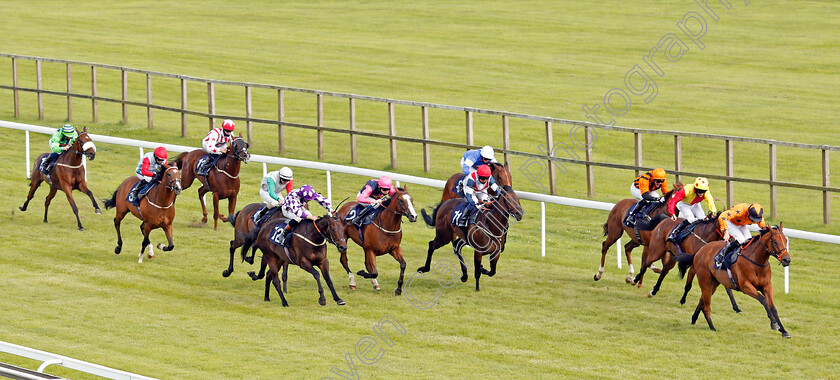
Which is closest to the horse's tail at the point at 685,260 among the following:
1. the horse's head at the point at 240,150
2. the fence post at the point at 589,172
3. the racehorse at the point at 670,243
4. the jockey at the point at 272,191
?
the racehorse at the point at 670,243

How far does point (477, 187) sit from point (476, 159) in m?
0.60

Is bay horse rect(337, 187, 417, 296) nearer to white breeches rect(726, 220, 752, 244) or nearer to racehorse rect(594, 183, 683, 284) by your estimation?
racehorse rect(594, 183, 683, 284)

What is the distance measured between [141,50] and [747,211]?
2456 centimetres

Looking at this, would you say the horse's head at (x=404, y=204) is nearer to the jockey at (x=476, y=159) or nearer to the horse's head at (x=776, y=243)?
the jockey at (x=476, y=159)

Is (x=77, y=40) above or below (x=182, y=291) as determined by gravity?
above

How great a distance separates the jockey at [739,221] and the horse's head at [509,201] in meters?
2.21

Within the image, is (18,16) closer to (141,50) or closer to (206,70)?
(141,50)

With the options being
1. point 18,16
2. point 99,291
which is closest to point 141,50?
point 18,16

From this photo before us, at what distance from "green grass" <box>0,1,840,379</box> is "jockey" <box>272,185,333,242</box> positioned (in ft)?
3.00

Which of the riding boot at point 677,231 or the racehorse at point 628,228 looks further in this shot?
the racehorse at point 628,228

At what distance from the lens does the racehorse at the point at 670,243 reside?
12.4 m

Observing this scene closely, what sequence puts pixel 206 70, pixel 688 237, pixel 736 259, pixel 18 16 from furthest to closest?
pixel 18 16 < pixel 206 70 < pixel 688 237 < pixel 736 259

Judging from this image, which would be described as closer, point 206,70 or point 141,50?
point 206,70

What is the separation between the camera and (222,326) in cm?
1134
